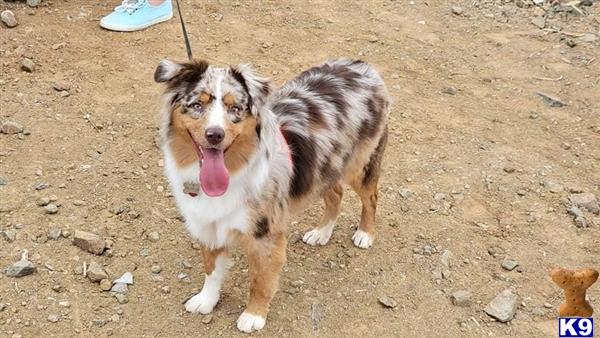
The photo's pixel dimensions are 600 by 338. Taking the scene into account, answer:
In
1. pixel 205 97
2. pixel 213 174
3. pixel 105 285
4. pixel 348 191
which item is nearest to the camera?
pixel 205 97

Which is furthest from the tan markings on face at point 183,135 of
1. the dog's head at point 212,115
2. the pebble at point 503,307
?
the pebble at point 503,307

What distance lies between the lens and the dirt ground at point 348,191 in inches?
162

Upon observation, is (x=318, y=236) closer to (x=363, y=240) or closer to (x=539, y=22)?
(x=363, y=240)

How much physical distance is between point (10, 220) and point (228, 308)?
63.3 inches

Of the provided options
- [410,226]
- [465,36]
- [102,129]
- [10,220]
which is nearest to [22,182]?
[10,220]

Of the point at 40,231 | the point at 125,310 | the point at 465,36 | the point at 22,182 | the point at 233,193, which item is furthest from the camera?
the point at 465,36

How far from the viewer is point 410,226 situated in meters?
4.92

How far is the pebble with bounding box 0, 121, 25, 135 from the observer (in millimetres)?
5129

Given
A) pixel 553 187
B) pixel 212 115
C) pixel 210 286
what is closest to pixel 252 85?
pixel 212 115

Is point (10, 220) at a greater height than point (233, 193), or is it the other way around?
point (233, 193)

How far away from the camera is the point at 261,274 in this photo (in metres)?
3.80

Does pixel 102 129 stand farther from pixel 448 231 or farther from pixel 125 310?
pixel 448 231

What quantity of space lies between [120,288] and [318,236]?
1.42m

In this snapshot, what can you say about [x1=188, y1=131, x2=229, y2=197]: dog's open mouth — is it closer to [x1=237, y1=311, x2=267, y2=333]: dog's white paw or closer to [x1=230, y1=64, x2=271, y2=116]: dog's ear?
[x1=230, y1=64, x2=271, y2=116]: dog's ear
